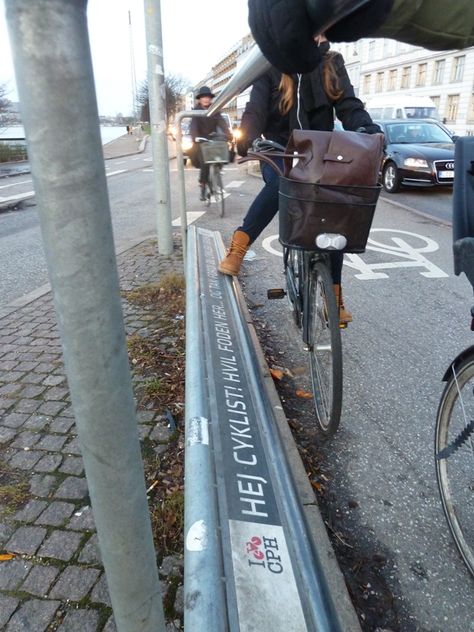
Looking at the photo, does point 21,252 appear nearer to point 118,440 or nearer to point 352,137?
point 352,137

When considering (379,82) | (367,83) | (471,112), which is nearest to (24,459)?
(471,112)

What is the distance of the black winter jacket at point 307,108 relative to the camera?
314 cm

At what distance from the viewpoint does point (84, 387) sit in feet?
2.64

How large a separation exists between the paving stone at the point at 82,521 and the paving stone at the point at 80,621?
38 cm

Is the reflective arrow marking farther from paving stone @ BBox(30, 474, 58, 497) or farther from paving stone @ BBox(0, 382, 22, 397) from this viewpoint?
paving stone @ BBox(30, 474, 58, 497)

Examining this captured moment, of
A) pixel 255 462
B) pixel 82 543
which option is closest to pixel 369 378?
pixel 255 462

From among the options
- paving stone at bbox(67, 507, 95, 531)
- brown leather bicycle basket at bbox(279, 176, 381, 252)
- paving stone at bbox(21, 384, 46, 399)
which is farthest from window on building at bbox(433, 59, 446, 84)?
paving stone at bbox(67, 507, 95, 531)

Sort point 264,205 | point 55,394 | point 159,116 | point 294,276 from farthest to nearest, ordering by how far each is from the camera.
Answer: point 159,116, point 264,205, point 294,276, point 55,394

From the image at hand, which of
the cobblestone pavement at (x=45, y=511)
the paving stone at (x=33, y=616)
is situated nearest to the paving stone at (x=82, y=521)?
the cobblestone pavement at (x=45, y=511)

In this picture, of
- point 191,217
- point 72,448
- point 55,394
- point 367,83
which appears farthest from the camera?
point 367,83

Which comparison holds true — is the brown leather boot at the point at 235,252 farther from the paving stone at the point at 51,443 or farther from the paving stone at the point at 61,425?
the paving stone at the point at 51,443

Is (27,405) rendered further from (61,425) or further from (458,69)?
(458,69)

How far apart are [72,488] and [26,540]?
0.31 m

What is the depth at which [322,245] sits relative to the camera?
2359mm
